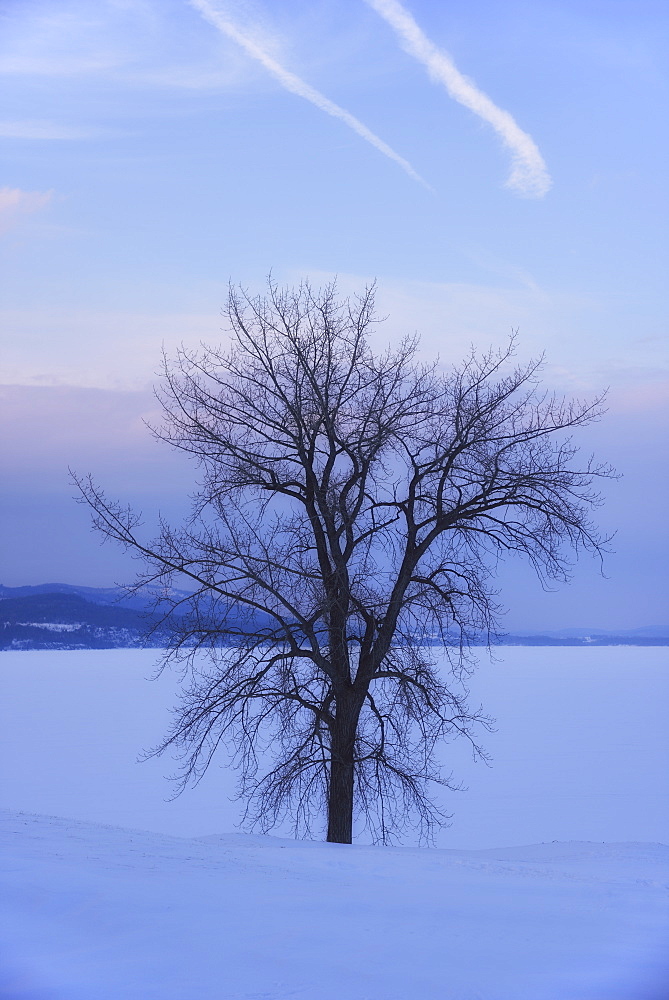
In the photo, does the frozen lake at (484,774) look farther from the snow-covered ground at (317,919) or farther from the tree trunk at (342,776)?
the snow-covered ground at (317,919)

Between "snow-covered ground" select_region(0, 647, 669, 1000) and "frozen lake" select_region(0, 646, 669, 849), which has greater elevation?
"snow-covered ground" select_region(0, 647, 669, 1000)

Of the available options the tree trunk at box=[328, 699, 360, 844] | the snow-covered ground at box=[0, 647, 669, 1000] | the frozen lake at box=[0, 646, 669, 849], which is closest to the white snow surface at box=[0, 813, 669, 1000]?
the snow-covered ground at box=[0, 647, 669, 1000]

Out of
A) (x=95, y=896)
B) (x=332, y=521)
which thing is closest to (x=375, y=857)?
(x=95, y=896)

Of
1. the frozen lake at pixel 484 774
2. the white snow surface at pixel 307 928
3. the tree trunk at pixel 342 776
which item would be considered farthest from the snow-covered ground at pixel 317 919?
the frozen lake at pixel 484 774

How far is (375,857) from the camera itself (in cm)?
1016

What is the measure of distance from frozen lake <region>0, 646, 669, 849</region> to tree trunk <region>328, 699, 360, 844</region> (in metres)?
9.02

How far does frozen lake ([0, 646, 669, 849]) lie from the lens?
87.1 ft

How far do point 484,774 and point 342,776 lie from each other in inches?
977

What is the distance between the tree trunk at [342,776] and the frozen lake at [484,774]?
29.6 ft

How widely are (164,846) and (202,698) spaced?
4.00 metres

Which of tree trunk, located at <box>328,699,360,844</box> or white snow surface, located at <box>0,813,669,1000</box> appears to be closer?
white snow surface, located at <box>0,813,669,1000</box>

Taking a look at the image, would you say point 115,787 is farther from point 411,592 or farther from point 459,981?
point 459,981

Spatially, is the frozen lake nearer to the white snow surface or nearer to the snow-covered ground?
the snow-covered ground

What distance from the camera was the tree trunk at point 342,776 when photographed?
46.3 ft
